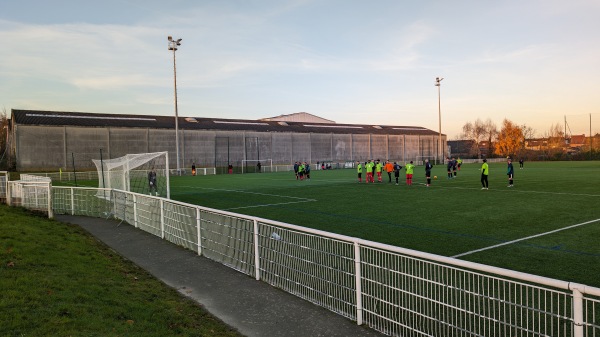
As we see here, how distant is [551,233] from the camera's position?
10336 mm

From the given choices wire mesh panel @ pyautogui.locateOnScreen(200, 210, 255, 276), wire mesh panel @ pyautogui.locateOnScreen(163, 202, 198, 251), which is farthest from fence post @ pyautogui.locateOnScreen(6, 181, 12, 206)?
wire mesh panel @ pyautogui.locateOnScreen(200, 210, 255, 276)

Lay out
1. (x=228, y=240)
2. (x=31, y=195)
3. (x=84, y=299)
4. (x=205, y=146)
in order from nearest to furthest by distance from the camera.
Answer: (x=84, y=299) < (x=228, y=240) < (x=31, y=195) < (x=205, y=146)

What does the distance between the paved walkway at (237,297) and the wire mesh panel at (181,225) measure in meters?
0.22

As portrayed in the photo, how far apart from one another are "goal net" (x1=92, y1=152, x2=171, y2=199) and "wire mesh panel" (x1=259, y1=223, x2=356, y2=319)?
882 cm

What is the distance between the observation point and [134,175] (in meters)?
21.5

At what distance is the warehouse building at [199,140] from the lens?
4834 cm

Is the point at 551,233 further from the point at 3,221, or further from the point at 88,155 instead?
the point at 88,155

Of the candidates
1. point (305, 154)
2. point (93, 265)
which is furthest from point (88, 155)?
point (93, 265)

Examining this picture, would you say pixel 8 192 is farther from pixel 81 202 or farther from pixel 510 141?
pixel 510 141

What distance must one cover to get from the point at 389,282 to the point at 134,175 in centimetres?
1887

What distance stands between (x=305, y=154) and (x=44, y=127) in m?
36.4

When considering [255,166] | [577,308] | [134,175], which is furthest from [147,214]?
[255,166]

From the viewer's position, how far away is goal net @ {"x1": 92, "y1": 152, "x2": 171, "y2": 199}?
16.6 metres

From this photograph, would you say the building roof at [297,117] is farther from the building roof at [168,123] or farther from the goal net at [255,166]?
the goal net at [255,166]
